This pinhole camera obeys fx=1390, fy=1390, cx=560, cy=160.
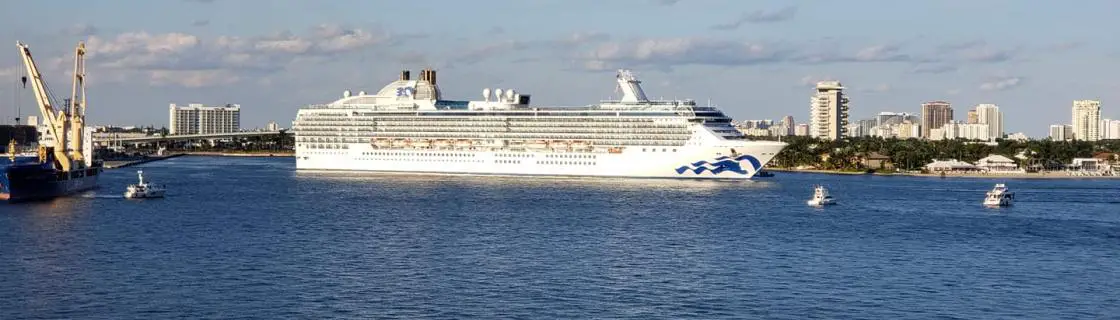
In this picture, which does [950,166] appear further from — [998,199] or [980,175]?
[998,199]

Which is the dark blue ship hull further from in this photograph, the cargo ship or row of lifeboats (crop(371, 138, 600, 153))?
row of lifeboats (crop(371, 138, 600, 153))

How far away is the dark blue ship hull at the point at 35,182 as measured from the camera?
59625 mm

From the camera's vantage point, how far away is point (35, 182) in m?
61.7

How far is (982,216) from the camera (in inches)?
2288

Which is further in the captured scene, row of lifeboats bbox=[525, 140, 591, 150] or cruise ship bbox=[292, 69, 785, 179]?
row of lifeboats bbox=[525, 140, 591, 150]

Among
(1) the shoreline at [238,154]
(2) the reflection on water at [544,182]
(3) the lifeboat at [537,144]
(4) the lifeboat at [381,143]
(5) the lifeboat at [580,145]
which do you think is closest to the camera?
(2) the reflection on water at [544,182]

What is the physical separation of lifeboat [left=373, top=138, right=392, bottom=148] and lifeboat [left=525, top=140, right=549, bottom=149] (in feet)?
37.7

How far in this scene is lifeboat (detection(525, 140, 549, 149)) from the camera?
294 ft

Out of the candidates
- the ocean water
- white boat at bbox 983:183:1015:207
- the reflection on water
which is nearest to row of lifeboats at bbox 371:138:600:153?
the reflection on water

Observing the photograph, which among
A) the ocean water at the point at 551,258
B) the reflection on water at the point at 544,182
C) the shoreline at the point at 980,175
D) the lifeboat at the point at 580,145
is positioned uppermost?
the lifeboat at the point at 580,145

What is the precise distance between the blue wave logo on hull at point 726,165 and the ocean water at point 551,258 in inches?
548

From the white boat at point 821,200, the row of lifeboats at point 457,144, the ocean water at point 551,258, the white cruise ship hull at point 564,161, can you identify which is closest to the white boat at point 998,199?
the ocean water at point 551,258

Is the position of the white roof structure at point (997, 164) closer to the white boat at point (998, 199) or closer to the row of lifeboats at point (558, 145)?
the row of lifeboats at point (558, 145)

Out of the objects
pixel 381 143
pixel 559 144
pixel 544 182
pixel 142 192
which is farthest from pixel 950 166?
pixel 142 192
